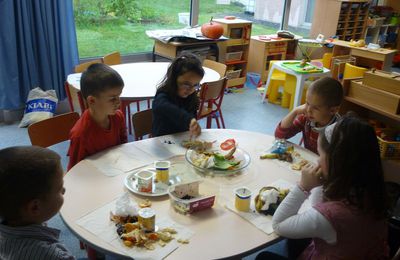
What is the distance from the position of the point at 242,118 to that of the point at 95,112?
254 cm

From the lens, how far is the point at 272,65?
4.40m

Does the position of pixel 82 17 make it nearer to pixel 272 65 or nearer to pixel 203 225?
pixel 272 65

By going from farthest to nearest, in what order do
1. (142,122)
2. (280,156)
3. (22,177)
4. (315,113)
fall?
(142,122) < (315,113) < (280,156) < (22,177)

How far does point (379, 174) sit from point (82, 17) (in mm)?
3760

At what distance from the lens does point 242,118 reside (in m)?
4.03

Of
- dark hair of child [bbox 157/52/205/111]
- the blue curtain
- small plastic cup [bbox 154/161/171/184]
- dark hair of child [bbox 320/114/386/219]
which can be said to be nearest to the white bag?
the blue curtain

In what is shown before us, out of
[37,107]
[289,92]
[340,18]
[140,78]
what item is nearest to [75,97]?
[140,78]

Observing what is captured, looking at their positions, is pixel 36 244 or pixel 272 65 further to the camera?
pixel 272 65

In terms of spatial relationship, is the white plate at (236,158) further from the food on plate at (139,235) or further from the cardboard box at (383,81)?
the cardboard box at (383,81)

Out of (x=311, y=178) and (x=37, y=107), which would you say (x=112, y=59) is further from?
(x=311, y=178)

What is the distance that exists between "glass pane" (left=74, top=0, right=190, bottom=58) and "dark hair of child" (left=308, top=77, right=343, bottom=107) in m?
3.04

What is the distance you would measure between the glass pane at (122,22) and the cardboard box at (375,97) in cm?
280

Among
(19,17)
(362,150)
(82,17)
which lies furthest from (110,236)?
(82,17)

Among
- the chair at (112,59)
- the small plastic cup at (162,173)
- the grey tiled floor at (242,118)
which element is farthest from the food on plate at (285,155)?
the chair at (112,59)
